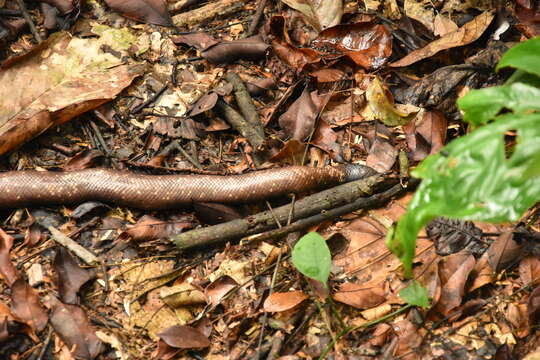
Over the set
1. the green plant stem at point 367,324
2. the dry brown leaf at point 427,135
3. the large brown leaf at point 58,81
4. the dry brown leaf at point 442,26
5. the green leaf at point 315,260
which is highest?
the dry brown leaf at point 442,26

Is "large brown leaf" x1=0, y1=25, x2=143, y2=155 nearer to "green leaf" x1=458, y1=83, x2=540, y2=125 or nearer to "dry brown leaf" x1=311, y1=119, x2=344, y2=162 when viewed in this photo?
"dry brown leaf" x1=311, y1=119, x2=344, y2=162

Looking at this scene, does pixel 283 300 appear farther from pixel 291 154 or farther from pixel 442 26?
pixel 442 26

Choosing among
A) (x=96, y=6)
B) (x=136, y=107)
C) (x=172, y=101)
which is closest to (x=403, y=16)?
(x=172, y=101)

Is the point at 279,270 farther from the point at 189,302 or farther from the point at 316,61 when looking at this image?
the point at 316,61

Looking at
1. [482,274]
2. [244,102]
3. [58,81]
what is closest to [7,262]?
[58,81]

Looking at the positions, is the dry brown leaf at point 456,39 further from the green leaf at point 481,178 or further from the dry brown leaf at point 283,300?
the green leaf at point 481,178

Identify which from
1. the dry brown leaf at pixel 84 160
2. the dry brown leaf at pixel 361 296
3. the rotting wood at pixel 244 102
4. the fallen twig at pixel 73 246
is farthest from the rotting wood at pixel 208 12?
the dry brown leaf at pixel 361 296

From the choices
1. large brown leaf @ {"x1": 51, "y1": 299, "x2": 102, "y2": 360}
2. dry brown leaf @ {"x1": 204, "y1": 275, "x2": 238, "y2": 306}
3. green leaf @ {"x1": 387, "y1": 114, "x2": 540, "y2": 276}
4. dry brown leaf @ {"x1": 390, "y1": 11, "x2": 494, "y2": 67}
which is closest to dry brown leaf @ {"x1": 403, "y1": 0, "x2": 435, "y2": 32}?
dry brown leaf @ {"x1": 390, "y1": 11, "x2": 494, "y2": 67}
